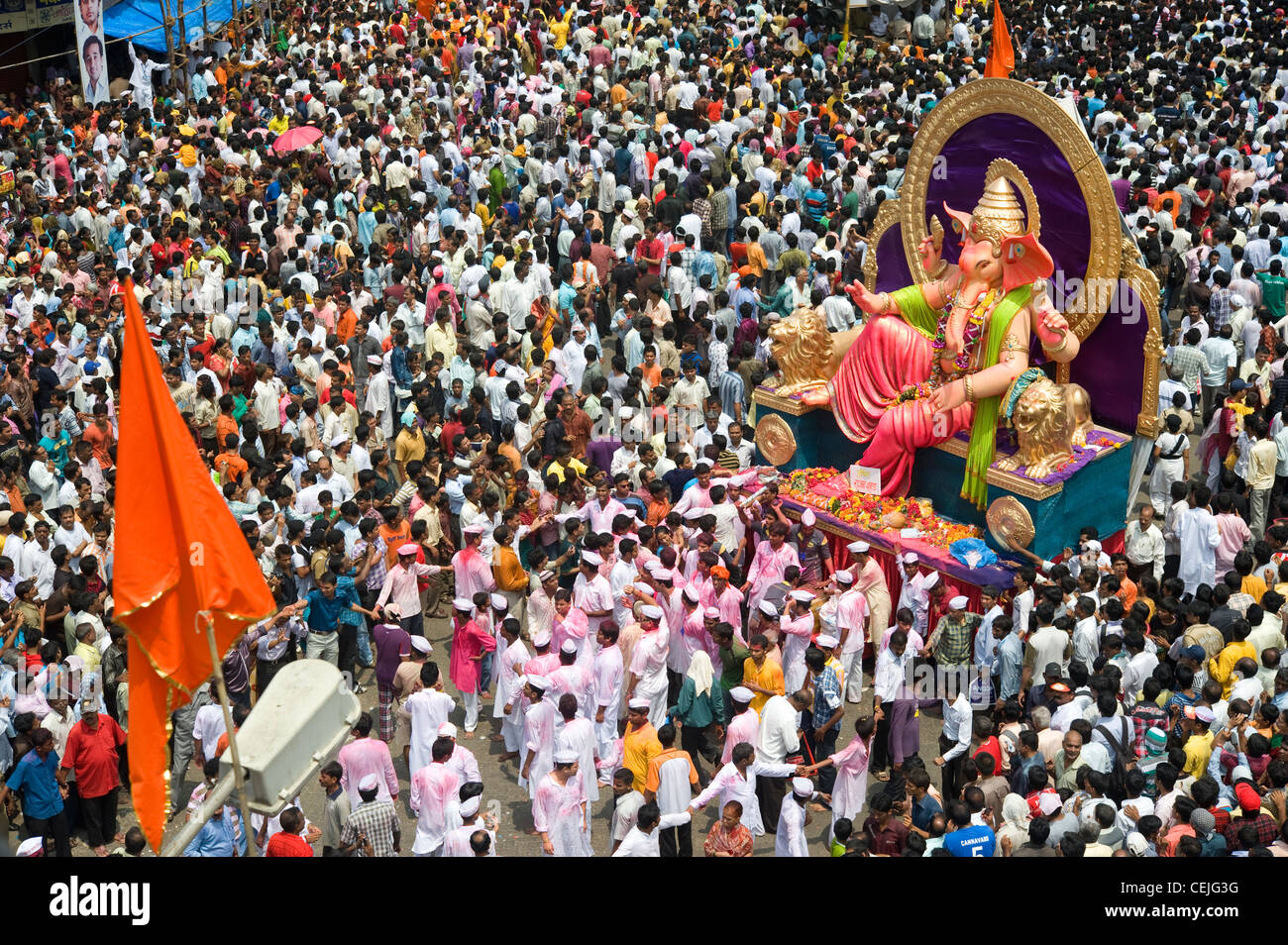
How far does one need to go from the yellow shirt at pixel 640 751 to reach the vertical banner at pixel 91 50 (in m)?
17.8

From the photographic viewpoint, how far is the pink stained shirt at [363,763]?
1062 centimetres

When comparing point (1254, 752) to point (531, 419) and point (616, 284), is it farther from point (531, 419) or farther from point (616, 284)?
point (616, 284)

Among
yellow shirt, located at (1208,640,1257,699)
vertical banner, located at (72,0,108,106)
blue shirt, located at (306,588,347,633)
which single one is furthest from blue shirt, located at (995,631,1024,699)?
vertical banner, located at (72,0,108,106)

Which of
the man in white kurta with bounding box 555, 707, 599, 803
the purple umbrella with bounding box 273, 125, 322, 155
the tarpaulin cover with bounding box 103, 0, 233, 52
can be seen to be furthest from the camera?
the tarpaulin cover with bounding box 103, 0, 233, 52

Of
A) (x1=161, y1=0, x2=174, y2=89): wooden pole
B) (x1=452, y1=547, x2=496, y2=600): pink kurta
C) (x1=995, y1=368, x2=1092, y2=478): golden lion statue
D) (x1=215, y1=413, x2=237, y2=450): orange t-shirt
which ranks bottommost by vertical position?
(x1=452, y1=547, x2=496, y2=600): pink kurta

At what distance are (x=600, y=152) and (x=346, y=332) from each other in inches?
235

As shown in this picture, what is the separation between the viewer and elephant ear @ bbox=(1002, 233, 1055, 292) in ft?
44.8

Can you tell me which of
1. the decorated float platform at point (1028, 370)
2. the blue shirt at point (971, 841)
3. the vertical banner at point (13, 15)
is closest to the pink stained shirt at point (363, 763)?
the blue shirt at point (971, 841)

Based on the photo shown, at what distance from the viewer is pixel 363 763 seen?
1065 centimetres

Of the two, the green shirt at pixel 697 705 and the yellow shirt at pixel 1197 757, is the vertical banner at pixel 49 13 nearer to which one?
the green shirt at pixel 697 705

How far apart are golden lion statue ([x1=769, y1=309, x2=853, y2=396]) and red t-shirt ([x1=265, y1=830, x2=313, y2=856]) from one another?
6945mm

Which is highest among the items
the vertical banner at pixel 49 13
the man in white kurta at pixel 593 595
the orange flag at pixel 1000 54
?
the vertical banner at pixel 49 13

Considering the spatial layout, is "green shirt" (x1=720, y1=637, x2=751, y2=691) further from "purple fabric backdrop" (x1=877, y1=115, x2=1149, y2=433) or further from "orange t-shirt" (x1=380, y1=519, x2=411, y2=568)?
"purple fabric backdrop" (x1=877, y1=115, x2=1149, y2=433)

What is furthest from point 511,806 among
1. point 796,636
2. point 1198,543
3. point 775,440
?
point 1198,543
